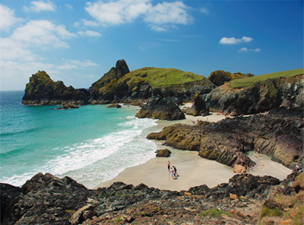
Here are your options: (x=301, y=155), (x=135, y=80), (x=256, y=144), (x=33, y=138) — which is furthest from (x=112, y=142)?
(x=135, y=80)

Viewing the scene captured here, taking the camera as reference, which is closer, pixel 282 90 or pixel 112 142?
pixel 112 142

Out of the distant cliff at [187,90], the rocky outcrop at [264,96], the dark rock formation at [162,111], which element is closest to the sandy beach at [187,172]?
the dark rock formation at [162,111]

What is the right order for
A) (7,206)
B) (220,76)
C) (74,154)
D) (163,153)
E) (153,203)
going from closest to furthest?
(7,206) → (153,203) → (163,153) → (74,154) → (220,76)

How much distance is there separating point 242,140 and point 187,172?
956cm

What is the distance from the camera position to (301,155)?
1795 centimetres

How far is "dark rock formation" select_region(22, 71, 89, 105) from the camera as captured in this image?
9975 centimetres

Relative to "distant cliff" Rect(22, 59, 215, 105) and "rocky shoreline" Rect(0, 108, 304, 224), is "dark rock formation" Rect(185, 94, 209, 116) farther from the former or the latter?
"distant cliff" Rect(22, 59, 215, 105)

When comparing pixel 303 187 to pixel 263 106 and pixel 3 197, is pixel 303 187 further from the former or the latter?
pixel 263 106

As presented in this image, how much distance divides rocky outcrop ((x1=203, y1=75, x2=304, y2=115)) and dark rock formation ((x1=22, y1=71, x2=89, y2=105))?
2948 inches

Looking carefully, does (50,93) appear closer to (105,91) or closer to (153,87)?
(105,91)

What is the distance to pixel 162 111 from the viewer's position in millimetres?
47875

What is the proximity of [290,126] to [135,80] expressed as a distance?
283 ft

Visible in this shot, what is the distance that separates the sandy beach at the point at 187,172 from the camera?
1616 cm

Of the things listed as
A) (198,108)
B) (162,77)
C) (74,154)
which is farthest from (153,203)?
(162,77)
